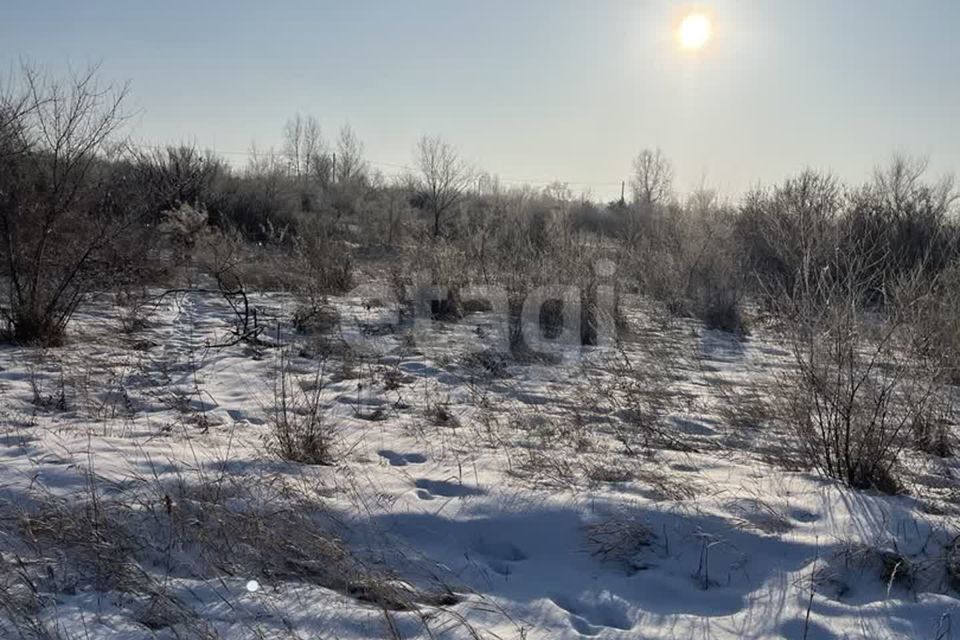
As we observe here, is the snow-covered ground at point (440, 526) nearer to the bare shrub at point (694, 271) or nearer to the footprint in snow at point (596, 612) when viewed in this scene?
the footprint in snow at point (596, 612)

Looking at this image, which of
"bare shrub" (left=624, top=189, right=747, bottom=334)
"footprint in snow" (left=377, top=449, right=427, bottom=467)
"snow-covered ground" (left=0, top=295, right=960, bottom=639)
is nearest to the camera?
"snow-covered ground" (left=0, top=295, right=960, bottom=639)

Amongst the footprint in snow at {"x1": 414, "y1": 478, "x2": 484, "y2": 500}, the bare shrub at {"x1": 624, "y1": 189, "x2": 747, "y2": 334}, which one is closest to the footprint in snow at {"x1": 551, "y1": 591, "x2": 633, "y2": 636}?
the footprint in snow at {"x1": 414, "y1": 478, "x2": 484, "y2": 500}

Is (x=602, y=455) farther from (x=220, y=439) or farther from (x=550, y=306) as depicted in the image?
(x=550, y=306)

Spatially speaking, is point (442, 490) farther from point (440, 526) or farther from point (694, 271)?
point (694, 271)

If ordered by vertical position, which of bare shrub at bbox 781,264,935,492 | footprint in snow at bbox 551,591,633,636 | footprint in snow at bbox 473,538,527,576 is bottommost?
footprint in snow at bbox 551,591,633,636

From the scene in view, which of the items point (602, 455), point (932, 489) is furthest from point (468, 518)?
point (932, 489)

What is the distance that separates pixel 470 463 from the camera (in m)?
4.13

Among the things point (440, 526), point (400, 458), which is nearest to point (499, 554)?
point (440, 526)

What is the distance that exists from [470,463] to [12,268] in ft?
16.6

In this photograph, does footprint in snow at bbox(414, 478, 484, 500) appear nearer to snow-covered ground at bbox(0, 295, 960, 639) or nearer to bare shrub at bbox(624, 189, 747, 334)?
snow-covered ground at bbox(0, 295, 960, 639)

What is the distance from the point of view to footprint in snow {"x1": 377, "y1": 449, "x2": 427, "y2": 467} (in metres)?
4.19

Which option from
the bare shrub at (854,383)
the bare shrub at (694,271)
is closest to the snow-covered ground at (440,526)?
the bare shrub at (854,383)

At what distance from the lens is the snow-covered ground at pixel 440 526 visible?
264 centimetres

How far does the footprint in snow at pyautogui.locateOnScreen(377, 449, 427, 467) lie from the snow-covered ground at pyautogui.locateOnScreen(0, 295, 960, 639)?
0.07 ft
